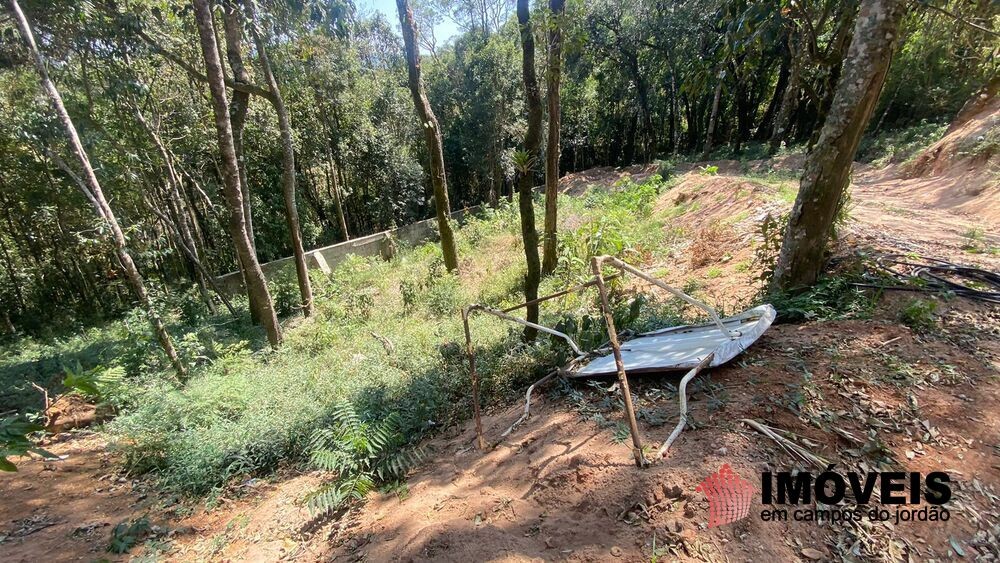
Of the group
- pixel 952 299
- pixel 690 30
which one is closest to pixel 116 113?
pixel 952 299

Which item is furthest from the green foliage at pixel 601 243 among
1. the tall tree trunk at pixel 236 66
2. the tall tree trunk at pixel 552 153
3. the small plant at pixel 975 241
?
the tall tree trunk at pixel 236 66

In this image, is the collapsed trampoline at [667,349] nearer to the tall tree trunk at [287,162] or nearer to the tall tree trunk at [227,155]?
the tall tree trunk at [227,155]

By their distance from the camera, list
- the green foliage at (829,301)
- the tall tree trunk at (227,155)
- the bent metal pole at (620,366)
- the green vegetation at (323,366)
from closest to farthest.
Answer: the bent metal pole at (620,366)
the green foliage at (829,301)
the green vegetation at (323,366)
the tall tree trunk at (227,155)

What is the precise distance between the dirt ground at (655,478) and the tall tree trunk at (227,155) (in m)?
3.18

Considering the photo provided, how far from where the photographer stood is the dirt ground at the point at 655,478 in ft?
6.07

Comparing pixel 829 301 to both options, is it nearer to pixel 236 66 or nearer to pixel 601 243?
pixel 601 243

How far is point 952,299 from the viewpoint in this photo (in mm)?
3355

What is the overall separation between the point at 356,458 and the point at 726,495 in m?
2.70

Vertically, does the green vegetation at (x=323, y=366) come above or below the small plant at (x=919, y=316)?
below

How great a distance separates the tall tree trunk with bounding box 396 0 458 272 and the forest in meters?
0.09

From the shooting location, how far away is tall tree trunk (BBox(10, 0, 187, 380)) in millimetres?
5059

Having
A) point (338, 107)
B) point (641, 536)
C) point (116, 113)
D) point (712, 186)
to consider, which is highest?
point (338, 107)

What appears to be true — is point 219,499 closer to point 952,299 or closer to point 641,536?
point 641,536

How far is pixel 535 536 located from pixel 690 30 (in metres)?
19.6
